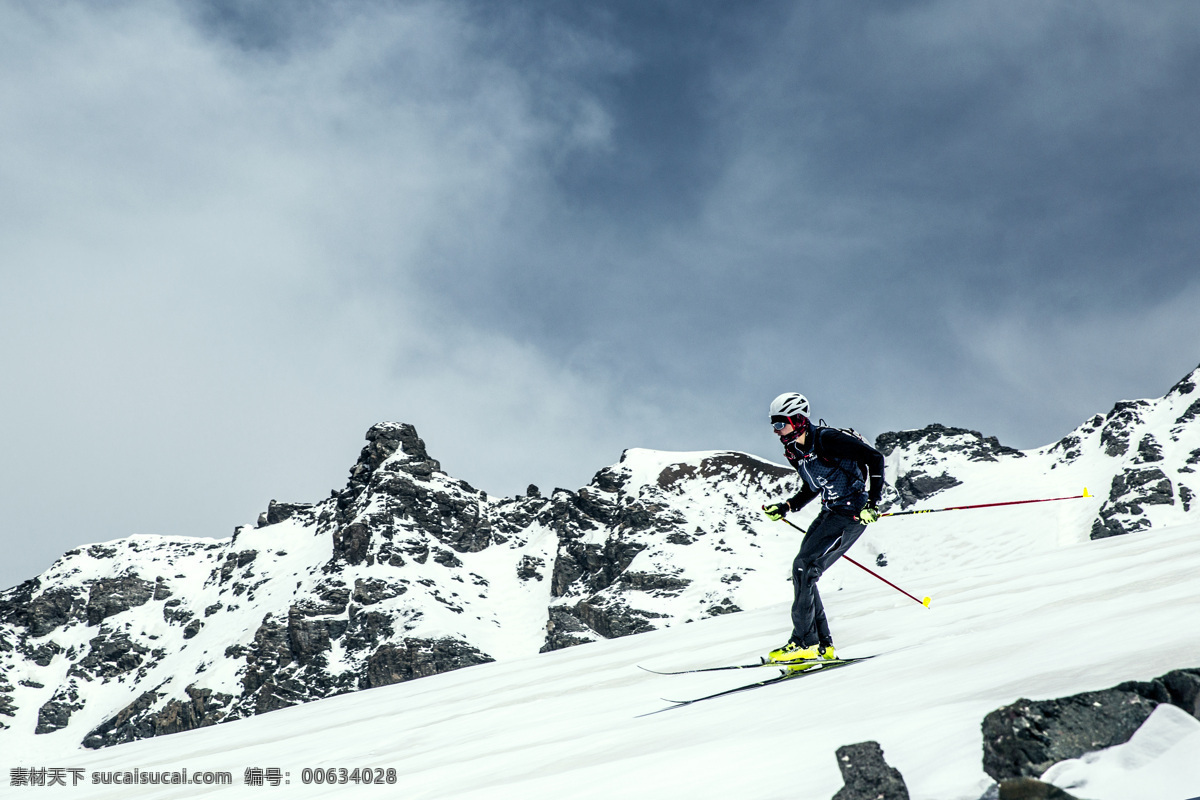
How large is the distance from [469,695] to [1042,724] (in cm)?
811

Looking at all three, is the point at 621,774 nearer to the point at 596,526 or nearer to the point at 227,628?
the point at 596,526

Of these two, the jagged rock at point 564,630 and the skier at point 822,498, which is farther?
the jagged rock at point 564,630

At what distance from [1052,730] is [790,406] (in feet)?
16.0

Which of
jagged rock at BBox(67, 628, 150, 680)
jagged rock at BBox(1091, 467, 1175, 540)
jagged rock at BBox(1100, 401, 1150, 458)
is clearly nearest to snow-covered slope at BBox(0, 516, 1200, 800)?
jagged rock at BBox(1091, 467, 1175, 540)

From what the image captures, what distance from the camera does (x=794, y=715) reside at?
486cm

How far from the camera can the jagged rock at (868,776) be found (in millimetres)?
2859

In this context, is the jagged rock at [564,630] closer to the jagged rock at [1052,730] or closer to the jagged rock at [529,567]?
the jagged rock at [529,567]

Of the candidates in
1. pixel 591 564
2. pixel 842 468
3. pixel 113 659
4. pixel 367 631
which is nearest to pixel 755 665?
pixel 842 468

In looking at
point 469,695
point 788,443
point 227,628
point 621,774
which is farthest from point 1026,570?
point 227,628

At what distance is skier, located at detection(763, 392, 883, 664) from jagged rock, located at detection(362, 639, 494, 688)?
507 ft

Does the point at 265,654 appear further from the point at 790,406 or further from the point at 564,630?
the point at 790,406

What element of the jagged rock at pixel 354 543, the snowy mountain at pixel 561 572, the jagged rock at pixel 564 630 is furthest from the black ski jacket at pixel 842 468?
A: the jagged rock at pixel 354 543

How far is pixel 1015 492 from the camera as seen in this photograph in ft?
444

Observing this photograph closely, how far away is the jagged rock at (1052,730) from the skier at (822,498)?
13.9 feet
